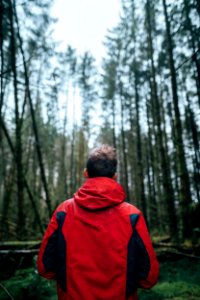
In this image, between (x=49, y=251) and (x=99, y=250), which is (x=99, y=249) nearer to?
(x=99, y=250)

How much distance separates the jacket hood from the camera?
2.21 meters

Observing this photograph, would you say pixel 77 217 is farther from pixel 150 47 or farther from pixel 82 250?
pixel 150 47

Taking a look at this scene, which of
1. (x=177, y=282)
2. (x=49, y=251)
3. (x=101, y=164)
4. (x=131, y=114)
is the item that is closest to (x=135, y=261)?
(x=49, y=251)

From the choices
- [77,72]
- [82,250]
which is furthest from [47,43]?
[77,72]

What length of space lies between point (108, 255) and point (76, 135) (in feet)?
84.7

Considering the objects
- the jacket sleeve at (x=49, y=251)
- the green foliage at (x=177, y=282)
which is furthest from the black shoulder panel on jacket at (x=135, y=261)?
the green foliage at (x=177, y=282)

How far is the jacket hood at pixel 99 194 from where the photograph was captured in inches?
86.9

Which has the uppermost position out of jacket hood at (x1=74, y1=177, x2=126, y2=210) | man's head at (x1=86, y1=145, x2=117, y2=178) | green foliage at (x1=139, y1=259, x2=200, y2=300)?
man's head at (x1=86, y1=145, x2=117, y2=178)

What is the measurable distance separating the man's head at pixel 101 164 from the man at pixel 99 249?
0.40ft

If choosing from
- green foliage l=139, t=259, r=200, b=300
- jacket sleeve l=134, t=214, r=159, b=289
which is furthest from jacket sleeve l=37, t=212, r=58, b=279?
green foliage l=139, t=259, r=200, b=300

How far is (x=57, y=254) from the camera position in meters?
2.21

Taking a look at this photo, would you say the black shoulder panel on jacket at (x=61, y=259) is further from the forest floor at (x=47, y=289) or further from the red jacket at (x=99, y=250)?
the forest floor at (x=47, y=289)

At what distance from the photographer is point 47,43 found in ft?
38.5

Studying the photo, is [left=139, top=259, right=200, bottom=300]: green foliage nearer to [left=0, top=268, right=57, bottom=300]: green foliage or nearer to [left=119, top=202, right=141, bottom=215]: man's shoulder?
[left=0, top=268, right=57, bottom=300]: green foliage
